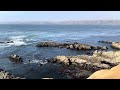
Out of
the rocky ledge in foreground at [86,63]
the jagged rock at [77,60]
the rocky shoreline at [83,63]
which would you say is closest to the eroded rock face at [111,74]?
the rocky shoreline at [83,63]

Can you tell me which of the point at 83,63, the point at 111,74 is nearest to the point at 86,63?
the point at 83,63

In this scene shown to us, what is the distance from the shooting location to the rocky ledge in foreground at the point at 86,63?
618 inches

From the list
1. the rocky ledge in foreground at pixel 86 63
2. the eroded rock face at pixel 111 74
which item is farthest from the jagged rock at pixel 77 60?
the eroded rock face at pixel 111 74

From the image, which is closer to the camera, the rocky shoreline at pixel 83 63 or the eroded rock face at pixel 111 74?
the eroded rock face at pixel 111 74

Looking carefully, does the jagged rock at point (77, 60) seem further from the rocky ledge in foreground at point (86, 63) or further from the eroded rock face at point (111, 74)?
the eroded rock face at point (111, 74)

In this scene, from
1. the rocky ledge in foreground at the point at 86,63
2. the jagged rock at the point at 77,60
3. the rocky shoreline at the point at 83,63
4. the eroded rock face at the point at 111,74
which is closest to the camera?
the eroded rock face at the point at 111,74

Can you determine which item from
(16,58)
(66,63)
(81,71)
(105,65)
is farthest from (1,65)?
(105,65)

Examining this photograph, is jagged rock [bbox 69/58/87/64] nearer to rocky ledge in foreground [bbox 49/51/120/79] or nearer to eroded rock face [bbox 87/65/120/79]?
rocky ledge in foreground [bbox 49/51/120/79]

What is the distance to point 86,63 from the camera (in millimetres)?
17453

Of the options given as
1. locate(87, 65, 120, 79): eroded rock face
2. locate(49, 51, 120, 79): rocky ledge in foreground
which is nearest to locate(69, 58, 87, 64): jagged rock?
locate(49, 51, 120, 79): rocky ledge in foreground

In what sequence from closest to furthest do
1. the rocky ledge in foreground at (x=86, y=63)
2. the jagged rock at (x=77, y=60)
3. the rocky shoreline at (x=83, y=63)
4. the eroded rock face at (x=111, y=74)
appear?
1. the eroded rock face at (x=111, y=74)
2. the rocky shoreline at (x=83, y=63)
3. the rocky ledge in foreground at (x=86, y=63)
4. the jagged rock at (x=77, y=60)

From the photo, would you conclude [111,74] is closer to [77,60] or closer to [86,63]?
[86,63]

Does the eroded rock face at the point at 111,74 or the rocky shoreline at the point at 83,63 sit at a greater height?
the eroded rock face at the point at 111,74
